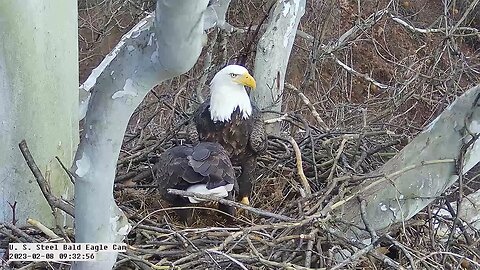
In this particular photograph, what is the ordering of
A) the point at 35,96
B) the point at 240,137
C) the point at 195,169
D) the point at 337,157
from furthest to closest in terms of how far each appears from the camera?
the point at 240,137, the point at 337,157, the point at 195,169, the point at 35,96

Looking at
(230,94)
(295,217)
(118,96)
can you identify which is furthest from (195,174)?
(118,96)

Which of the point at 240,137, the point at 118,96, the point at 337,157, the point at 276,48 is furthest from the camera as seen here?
the point at 276,48

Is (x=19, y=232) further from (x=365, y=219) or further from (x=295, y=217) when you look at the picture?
(x=365, y=219)

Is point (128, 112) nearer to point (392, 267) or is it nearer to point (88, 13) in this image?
point (392, 267)

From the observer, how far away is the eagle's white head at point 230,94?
3.15 m

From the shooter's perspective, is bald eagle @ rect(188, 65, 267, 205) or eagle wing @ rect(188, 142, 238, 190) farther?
bald eagle @ rect(188, 65, 267, 205)

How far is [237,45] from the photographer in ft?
21.4

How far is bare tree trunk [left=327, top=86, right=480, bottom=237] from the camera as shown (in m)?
2.00

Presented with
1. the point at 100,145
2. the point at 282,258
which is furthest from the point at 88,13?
the point at 100,145

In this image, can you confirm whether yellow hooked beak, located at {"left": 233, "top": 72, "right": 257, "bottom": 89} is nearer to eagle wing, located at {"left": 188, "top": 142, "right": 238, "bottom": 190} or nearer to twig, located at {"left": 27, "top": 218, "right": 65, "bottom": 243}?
eagle wing, located at {"left": 188, "top": 142, "right": 238, "bottom": 190}

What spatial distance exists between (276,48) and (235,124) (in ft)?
1.54

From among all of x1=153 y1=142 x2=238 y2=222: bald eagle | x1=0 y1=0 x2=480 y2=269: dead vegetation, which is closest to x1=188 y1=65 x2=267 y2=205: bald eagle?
x1=0 y1=0 x2=480 y2=269: dead vegetation

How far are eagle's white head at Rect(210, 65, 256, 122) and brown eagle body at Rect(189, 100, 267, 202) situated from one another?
3cm

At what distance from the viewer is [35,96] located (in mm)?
2236
